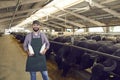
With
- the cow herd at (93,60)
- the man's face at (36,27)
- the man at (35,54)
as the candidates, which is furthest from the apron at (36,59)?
the cow herd at (93,60)

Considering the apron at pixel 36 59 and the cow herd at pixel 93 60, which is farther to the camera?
the cow herd at pixel 93 60

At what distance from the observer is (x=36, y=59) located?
4.71 metres

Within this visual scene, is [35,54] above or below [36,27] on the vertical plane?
below

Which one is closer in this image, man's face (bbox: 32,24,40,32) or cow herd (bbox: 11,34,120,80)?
man's face (bbox: 32,24,40,32)

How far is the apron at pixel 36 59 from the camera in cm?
470

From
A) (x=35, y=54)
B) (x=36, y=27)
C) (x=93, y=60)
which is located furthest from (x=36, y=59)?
(x=93, y=60)

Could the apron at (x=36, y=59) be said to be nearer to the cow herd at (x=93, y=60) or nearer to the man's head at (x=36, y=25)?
the man's head at (x=36, y=25)

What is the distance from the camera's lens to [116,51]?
17.5 ft

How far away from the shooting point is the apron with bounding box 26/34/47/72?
185 inches

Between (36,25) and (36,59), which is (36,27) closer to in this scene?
(36,25)

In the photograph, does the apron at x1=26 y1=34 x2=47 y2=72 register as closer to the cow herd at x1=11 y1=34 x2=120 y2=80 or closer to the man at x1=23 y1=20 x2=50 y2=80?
the man at x1=23 y1=20 x2=50 y2=80

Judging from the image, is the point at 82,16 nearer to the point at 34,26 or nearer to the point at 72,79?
the point at 72,79

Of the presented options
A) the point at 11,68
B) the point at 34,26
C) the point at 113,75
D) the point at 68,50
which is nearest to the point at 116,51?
the point at 113,75

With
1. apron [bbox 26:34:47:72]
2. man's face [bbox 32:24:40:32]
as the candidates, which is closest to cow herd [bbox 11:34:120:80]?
apron [bbox 26:34:47:72]
